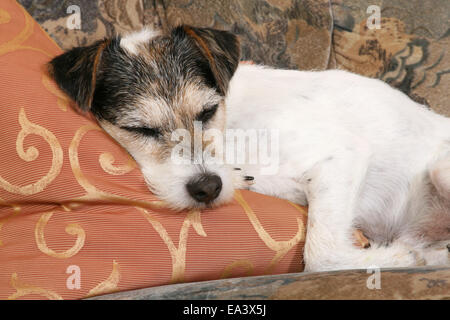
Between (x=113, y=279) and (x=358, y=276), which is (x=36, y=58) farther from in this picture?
(x=358, y=276)

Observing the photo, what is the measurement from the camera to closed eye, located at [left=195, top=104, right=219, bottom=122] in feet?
5.84

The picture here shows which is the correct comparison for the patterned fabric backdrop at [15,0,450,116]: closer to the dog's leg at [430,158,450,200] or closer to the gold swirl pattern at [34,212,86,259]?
the dog's leg at [430,158,450,200]

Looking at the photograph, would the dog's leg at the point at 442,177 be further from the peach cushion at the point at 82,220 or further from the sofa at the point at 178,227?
the peach cushion at the point at 82,220

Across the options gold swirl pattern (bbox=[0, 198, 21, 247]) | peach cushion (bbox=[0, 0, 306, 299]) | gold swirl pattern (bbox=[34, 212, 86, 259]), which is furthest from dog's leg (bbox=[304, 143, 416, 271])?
gold swirl pattern (bbox=[0, 198, 21, 247])

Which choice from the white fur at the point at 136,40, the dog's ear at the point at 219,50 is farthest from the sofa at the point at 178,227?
the dog's ear at the point at 219,50

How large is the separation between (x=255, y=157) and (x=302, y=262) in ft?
1.61

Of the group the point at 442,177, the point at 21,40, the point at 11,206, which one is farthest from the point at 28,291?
the point at 442,177

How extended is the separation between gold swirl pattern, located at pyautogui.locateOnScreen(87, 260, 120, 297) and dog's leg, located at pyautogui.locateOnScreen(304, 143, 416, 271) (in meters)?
0.72

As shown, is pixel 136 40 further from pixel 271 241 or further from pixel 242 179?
pixel 271 241

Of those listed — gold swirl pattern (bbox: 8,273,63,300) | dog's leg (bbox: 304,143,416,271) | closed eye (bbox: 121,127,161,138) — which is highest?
closed eye (bbox: 121,127,161,138)

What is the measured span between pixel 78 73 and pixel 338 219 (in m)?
1.18

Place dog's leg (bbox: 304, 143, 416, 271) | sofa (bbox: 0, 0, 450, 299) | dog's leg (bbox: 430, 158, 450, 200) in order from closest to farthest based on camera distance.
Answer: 1. sofa (bbox: 0, 0, 450, 299)
2. dog's leg (bbox: 304, 143, 416, 271)
3. dog's leg (bbox: 430, 158, 450, 200)

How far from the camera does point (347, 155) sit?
1841mm
